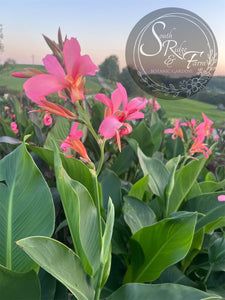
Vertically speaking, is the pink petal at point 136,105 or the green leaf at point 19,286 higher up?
the pink petal at point 136,105

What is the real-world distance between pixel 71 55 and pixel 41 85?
0.17 ft

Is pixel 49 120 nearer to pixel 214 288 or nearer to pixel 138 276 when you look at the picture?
pixel 138 276

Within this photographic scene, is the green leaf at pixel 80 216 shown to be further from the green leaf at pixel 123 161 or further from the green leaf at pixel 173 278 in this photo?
the green leaf at pixel 123 161

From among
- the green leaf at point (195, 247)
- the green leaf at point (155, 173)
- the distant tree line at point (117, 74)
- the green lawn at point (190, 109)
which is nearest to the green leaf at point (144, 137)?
the green leaf at point (155, 173)

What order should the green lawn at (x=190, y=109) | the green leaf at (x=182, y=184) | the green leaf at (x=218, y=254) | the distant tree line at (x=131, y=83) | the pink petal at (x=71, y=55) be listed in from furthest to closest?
the green lawn at (x=190, y=109) < the distant tree line at (x=131, y=83) < the green leaf at (x=182, y=184) < the green leaf at (x=218, y=254) < the pink petal at (x=71, y=55)

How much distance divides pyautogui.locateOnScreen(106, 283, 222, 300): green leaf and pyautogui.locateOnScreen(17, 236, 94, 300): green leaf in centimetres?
7

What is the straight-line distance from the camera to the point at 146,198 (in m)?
0.96

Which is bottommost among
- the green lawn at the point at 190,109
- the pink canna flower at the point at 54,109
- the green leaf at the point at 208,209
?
the green lawn at the point at 190,109

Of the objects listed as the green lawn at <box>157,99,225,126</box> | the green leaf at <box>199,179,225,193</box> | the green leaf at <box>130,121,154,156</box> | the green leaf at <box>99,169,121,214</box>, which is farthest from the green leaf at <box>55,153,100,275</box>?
the green lawn at <box>157,99,225,126</box>

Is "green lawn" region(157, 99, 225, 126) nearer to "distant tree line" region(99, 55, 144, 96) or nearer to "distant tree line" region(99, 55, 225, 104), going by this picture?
"distant tree line" region(99, 55, 225, 104)

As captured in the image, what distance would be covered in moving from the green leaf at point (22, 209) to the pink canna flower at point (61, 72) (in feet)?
0.68

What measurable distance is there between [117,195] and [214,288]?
0.33 m

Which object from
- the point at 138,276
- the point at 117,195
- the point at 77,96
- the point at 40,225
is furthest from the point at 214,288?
the point at 77,96

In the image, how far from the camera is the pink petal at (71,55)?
1.14ft
